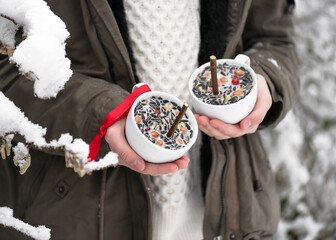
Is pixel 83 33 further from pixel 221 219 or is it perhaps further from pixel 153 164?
pixel 221 219

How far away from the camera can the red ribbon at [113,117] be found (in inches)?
31.1

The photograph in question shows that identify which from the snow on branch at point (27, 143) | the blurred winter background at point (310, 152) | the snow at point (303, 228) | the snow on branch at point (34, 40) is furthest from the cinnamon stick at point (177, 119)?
the snow at point (303, 228)

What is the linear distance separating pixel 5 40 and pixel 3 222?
38 cm

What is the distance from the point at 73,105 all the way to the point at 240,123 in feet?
1.38

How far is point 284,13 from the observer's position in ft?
4.21

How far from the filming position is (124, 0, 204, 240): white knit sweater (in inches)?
40.4

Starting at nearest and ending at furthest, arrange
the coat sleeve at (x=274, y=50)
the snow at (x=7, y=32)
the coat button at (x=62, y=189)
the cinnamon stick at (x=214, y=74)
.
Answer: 1. the snow at (x=7, y=32)
2. the cinnamon stick at (x=214, y=74)
3. the coat button at (x=62, y=189)
4. the coat sleeve at (x=274, y=50)

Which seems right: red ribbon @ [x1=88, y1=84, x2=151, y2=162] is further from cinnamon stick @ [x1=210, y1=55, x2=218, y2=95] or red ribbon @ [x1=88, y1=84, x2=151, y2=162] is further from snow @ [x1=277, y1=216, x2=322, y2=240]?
snow @ [x1=277, y1=216, x2=322, y2=240]

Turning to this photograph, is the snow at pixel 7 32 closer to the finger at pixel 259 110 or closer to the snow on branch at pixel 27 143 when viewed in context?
the snow on branch at pixel 27 143

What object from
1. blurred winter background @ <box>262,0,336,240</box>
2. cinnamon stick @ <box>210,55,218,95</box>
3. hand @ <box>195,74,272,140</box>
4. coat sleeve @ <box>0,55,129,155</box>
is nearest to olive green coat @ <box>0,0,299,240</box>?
coat sleeve @ <box>0,55,129,155</box>

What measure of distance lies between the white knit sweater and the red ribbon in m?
0.26

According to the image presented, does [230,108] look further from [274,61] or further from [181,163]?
[274,61]

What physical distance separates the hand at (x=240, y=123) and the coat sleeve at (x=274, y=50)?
0.11 meters

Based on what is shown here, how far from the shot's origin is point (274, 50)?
125 cm
